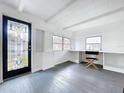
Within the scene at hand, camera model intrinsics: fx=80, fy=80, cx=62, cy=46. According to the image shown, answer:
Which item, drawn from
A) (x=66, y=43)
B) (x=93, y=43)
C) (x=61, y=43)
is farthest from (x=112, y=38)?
(x=61, y=43)

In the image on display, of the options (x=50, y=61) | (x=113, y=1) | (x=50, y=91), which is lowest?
(x=50, y=91)

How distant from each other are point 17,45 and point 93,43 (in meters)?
4.49

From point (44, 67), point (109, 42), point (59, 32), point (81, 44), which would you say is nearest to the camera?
point (44, 67)

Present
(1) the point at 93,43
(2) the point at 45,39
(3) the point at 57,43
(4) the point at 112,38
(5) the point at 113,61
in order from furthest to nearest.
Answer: (1) the point at 93,43 < (3) the point at 57,43 < (4) the point at 112,38 < (5) the point at 113,61 < (2) the point at 45,39

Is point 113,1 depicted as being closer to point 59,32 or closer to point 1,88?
point 59,32

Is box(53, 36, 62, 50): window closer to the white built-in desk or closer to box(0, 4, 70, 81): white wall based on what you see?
box(0, 4, 70, 81): white wall

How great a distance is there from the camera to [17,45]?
117 inches

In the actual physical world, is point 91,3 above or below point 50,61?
above

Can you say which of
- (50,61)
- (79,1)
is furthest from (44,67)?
(79,1)

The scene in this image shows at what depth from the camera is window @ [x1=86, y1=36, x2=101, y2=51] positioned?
201 inches

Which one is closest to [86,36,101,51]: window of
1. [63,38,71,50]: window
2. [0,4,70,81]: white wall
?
[63,38,71,50]: window

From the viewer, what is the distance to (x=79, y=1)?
238 cm

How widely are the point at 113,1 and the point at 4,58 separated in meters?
3.80

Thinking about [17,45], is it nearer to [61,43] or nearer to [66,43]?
[61,43]
